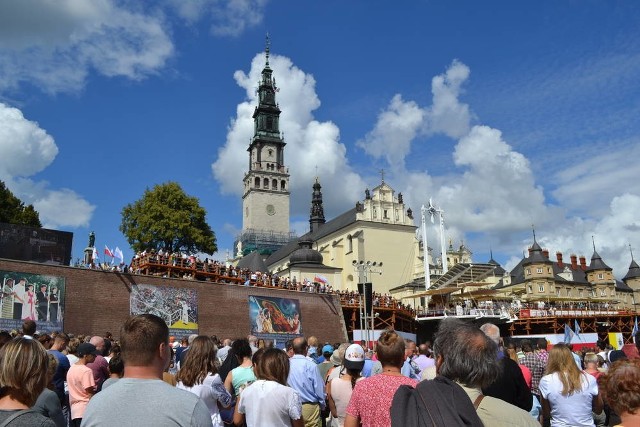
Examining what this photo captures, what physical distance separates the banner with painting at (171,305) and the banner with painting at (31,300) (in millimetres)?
4269

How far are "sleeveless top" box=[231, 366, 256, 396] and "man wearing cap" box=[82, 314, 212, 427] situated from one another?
12.3 ft

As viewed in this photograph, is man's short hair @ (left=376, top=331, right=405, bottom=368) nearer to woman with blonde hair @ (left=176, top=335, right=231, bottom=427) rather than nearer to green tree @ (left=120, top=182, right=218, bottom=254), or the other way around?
woman with blonde hair @ (left=176, top=335, right=231, bottom=427)

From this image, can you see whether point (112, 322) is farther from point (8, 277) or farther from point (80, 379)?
point (80, 379)

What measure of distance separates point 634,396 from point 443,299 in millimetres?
56015

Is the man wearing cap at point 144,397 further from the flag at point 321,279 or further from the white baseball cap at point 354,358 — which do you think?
the flag at point 321,279

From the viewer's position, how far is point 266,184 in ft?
303

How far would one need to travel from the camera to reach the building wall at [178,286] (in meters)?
27.6

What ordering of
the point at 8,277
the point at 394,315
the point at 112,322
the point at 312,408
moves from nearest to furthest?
the point at 312,408 → the point at 8,277 → the point at 112,322 → the point at 394,315

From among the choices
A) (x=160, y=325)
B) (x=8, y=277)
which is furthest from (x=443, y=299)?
(x=160, y=325)

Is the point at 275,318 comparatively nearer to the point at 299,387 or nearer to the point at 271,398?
the point at 299,387

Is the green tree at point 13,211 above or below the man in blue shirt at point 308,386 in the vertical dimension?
above

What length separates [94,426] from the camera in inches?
117

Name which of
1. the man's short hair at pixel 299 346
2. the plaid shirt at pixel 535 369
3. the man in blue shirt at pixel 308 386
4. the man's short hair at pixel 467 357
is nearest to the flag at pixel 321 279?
the plaid shirt at pixel 535 369

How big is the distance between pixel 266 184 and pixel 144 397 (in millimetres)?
90096
